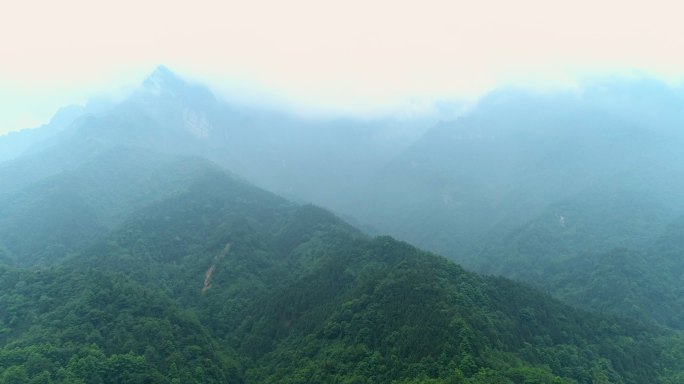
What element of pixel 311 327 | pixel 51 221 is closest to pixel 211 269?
pixel 311 327

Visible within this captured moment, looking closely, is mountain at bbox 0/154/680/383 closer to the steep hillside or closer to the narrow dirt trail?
the narrow dirt trail

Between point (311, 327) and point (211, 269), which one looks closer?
point (311, 327)

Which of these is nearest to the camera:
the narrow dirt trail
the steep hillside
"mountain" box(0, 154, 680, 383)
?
"mountain" box(0, 154, 680, 383)

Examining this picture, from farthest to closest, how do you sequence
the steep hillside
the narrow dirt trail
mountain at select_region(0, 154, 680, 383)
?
the steep hillside → the narrow dirt trail → mountain at select_region(0, 154, 680, 383)

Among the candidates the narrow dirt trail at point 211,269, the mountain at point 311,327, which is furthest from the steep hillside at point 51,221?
the narrow dirt trail at point 211,269

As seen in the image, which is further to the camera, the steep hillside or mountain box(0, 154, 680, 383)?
the steep hillside

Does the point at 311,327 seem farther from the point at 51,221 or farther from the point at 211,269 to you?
the point at 51,221

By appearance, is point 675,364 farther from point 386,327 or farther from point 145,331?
point 145,331

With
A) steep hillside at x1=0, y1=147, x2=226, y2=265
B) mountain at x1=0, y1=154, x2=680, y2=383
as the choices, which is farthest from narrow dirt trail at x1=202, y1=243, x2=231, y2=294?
steep hillside at x1=0, y1=147, x2=226, y2=265
